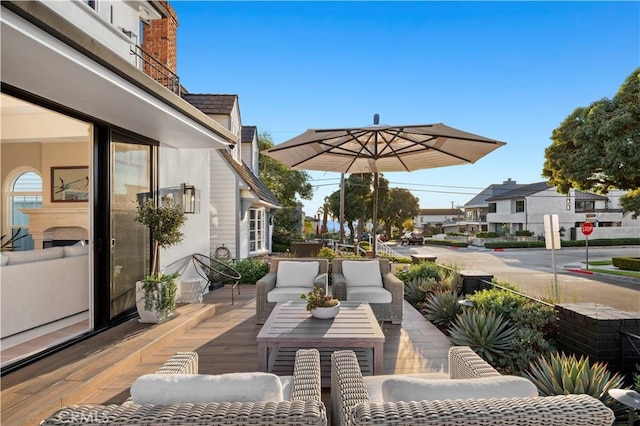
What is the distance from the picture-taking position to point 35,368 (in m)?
3.58

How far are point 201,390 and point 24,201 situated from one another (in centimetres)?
885

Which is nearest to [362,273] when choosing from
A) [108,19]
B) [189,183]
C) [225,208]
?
[189,183]

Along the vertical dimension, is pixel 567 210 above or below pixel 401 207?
below

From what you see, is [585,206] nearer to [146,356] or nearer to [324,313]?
[324,313]

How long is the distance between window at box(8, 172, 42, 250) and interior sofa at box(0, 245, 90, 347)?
3.73 metres

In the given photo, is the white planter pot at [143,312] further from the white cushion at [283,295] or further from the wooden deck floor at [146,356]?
the white cushion at [283,295]

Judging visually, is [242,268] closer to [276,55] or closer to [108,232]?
[108,232]

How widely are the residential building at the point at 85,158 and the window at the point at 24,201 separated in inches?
0.9

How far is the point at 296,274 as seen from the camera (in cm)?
629

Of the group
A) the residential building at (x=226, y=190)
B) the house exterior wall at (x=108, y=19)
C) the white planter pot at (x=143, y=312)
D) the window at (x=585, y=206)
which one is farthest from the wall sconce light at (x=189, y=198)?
the window at (x=585, y=206)

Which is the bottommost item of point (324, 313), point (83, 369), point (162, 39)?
point (83, 369)

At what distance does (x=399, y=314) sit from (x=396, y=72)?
889 cm

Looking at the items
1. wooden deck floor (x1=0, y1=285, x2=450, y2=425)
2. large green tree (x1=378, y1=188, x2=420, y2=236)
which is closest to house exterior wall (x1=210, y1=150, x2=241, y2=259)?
wooden deck floor (x1=0, y1=285, x2=450, y2=425)

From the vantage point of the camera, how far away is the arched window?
7.92m
